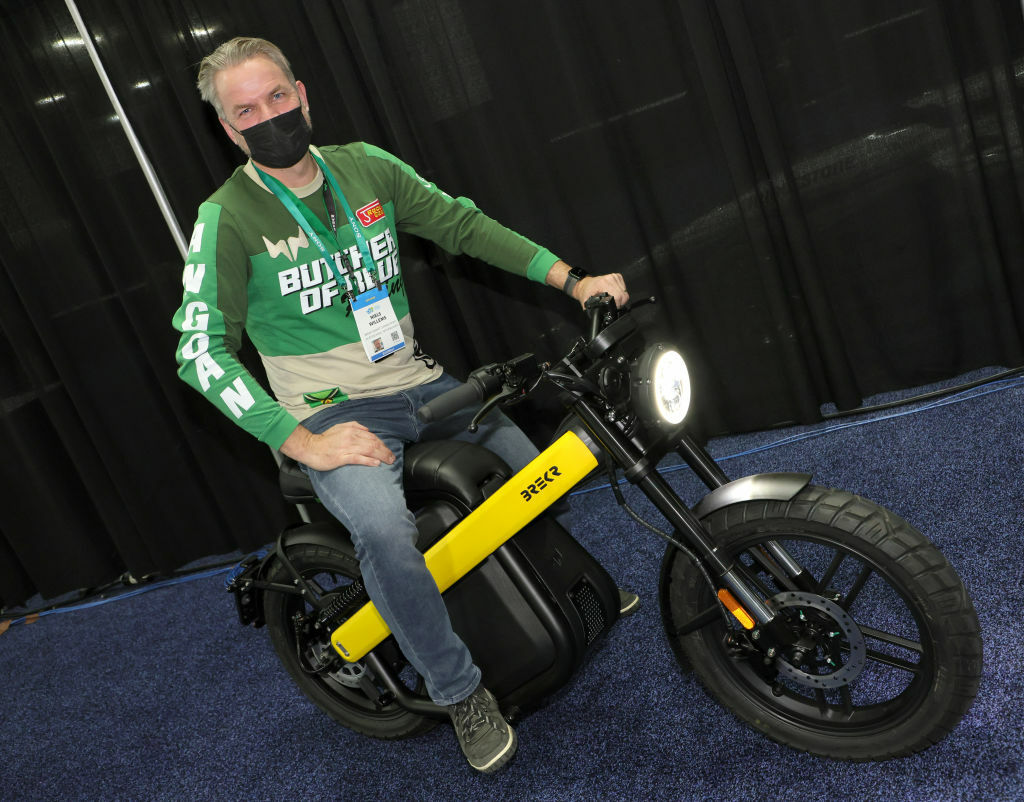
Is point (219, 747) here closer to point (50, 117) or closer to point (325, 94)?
point (325, 94)

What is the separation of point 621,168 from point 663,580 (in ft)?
5.58

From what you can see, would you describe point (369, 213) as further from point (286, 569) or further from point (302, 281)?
point (286, 569)

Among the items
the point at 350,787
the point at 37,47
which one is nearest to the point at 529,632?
the point at 350,787

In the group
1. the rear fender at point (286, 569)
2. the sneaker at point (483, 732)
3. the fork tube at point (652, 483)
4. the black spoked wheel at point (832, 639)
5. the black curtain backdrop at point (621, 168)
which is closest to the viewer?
the black spoked wheel at point (832, 639)

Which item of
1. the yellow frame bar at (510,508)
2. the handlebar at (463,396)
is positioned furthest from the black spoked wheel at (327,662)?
the handlebar at (463,396)

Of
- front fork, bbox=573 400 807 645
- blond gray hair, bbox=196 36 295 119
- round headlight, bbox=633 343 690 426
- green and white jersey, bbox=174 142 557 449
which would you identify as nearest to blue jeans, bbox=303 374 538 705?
green and white jersey, bbox=174 142 557 449

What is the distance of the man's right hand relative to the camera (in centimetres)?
168

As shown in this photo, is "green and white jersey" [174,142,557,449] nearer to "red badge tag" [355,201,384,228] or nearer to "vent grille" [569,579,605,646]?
"red badge tag" [355,201,384,228]

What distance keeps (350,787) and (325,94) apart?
2278mm

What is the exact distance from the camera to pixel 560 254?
3.00m

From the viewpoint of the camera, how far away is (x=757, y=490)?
59.3 inches

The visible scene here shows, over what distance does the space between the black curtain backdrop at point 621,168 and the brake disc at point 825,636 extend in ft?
5.05

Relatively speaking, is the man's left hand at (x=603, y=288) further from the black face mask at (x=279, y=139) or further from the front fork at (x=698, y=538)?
the black face mask at (x=279, y=139)

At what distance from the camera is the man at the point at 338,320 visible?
1.71 meters
